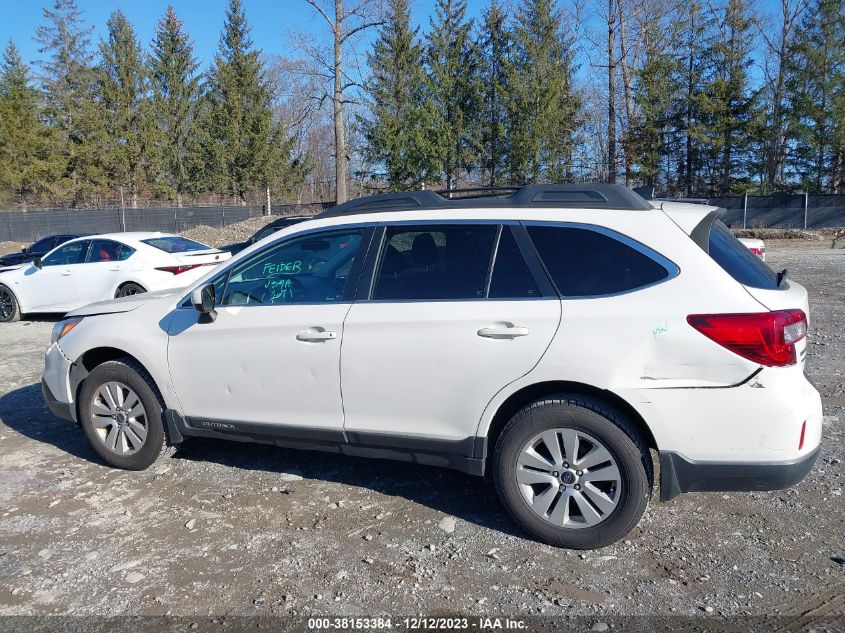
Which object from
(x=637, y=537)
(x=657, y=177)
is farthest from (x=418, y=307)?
(x=657, y=177)

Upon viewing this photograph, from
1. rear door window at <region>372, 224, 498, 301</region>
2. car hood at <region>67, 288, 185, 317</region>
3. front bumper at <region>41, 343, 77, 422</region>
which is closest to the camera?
rear door window at <region>372, 224, 498, 301</region>

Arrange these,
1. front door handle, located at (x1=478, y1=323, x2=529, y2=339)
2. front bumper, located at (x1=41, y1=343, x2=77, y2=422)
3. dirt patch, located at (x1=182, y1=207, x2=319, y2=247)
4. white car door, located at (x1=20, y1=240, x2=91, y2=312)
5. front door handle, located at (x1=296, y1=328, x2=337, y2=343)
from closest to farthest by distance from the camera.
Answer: front door handle, located at (x1=478, y1=323, x2=529, y2=339) → front door handle, located at (x1=296, y1=328, x2=337, y2=343) → front bumper, located at (x1=41, y1=343, x2=77, y2=422) → white car door, located at (x1=20, y1=240, x2=91, y2=312) → dirt patch, located at (x1=182, y1=207, x2=319, y2=247)

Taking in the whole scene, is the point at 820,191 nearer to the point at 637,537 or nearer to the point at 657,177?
the point at 657,177

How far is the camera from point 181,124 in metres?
51.3

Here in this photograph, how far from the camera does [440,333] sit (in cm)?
Result: 379

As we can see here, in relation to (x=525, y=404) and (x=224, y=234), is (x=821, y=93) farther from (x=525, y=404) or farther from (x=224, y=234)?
(x=525, y=404)

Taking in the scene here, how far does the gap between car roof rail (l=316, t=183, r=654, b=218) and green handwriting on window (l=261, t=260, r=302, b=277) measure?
0.39m

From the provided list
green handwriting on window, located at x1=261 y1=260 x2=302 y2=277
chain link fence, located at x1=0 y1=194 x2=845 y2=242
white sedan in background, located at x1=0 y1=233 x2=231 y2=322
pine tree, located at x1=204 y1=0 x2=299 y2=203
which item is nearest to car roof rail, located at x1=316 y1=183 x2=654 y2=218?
green handwriting on window, located at x1=261 y1=260 x2=302 y2=277

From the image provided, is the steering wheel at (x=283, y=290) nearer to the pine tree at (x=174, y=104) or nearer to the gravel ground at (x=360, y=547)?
the gravel ground at (x=360, y=547)

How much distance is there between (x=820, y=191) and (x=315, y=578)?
44.0 m

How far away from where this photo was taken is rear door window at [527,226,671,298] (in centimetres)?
355

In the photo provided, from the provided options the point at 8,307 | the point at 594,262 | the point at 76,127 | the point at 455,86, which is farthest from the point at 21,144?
the point at 594,262

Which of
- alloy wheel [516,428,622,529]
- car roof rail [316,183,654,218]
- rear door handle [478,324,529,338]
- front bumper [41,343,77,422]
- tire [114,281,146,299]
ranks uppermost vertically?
car roof rail [316,183,654,218]

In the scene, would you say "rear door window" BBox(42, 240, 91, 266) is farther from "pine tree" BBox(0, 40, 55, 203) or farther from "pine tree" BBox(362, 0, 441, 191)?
"pine tree" BBox(0, 40, 55, 203)
